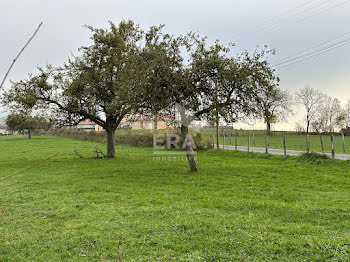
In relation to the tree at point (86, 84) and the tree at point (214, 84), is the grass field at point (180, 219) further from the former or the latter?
A: the tree at point (86, 84)

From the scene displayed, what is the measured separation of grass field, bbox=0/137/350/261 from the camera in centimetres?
525

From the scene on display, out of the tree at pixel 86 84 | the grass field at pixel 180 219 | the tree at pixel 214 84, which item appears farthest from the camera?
the tree at pixel 86 84

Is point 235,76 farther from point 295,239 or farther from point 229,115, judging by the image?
point 295,239

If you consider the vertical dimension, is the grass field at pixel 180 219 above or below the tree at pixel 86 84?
below

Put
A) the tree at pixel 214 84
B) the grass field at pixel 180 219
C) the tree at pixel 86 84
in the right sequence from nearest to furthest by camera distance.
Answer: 1. the grass field at pixel 180 219
2. the tree at pixel 214 84
3. the tree at pixel 86 84

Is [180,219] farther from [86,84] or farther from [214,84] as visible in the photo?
[86,84]

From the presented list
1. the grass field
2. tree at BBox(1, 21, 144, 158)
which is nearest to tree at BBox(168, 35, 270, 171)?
the grass field

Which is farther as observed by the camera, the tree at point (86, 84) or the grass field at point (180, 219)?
the tree at point (86, 84)

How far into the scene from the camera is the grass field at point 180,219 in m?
5.25

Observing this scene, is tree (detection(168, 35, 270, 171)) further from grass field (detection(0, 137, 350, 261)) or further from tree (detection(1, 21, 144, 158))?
tree (detection(1, 21, 144, 158))

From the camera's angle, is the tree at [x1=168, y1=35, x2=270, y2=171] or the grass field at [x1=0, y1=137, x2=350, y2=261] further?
the tree at [x1=168, y1=35, x2=270, y2=171]

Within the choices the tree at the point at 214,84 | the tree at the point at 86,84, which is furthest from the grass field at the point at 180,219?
the tree at the point at 86,84

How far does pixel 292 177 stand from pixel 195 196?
6.27m

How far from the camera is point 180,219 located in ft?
23.4
